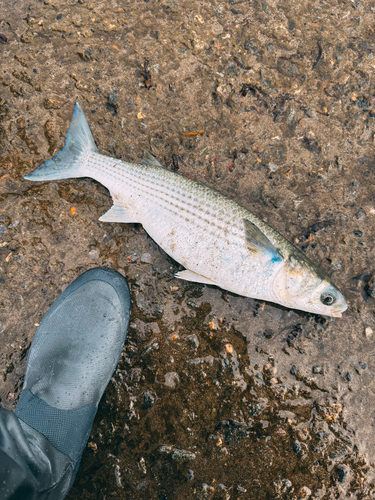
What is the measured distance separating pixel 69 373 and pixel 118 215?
1656mm

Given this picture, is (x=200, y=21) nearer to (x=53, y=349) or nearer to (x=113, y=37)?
(x=113, y=37)

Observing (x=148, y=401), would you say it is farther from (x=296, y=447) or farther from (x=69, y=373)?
(x=296, y=447)

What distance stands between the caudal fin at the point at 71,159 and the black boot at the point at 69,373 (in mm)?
1077

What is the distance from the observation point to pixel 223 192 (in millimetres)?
3568

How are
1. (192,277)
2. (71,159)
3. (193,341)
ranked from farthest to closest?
1. (71,159)
2. (193,341)
3. (192,277)

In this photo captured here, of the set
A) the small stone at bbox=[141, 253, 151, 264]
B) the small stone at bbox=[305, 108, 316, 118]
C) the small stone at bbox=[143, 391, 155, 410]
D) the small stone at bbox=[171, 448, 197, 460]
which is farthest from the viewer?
the small stone at bbox=[305, 108, 316, 118]

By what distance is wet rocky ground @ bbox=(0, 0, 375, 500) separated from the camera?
3.11 m

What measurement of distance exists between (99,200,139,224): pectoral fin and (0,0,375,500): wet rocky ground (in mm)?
192

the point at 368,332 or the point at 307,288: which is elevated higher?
the point at 307,288

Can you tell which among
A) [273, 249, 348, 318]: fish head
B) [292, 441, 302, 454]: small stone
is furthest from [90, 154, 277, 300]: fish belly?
[292, 441, 302, 454]: small stone

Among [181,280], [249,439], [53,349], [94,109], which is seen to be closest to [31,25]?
[94,109]

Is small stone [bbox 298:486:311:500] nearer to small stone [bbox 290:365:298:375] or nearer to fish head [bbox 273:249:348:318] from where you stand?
small stone [bbox 290:365:298:375]

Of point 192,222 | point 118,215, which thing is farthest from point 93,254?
point 192,222

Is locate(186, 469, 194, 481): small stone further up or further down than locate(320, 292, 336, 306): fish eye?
further down
